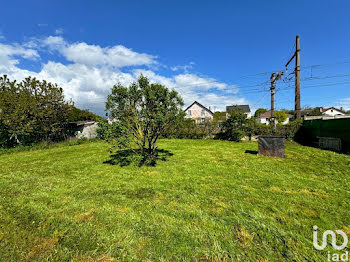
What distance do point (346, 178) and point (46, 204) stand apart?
892 cm

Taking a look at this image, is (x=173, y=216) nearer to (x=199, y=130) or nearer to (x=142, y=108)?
(x=142, y=108)

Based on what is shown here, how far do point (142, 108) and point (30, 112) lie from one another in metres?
15.3

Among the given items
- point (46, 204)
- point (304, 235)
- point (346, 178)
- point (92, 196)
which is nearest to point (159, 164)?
point (92, 196)

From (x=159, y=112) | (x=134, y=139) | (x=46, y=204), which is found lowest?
(x=46, y=204)

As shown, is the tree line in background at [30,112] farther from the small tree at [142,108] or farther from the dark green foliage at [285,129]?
the dark green foliage at [285,129]

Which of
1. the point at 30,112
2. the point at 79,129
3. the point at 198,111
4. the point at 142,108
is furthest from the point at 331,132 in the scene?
the point at 198,111

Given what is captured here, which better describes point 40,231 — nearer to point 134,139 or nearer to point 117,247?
point 117,247

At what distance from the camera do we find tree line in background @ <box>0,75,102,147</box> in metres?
13.6

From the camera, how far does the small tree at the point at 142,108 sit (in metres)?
6.58

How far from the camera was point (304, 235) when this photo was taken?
94.3 inches

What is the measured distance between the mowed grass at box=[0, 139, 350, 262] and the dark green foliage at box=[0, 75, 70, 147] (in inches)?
489

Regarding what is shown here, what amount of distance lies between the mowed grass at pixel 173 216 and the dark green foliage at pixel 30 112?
12415 mm

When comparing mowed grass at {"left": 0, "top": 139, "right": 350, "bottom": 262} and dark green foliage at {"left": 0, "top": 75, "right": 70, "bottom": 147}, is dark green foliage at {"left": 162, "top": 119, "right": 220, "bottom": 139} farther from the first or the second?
dark green foliage at {"left": 0, "top": 75, "right": 70, "bottom": 147}

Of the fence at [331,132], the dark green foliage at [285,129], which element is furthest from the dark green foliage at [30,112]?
the fence at [331,132]
